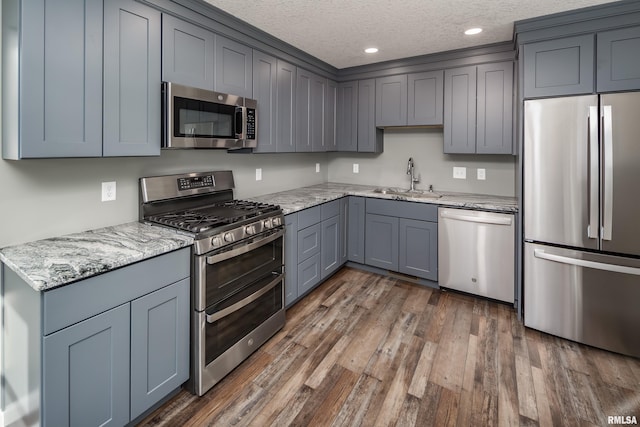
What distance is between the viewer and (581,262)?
2.45 metres

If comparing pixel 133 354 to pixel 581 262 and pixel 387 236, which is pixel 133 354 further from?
pixel 581 262

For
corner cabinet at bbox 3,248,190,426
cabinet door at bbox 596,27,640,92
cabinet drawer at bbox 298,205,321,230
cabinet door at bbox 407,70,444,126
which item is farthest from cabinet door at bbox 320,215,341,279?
cabinet door at bbox 596,27,640,92

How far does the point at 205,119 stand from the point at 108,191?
2.51 ft

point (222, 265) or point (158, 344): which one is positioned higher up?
point (222, 265)

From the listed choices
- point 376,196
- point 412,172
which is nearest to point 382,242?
point 376,196

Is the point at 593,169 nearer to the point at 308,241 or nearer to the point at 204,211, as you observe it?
the point at 308,241

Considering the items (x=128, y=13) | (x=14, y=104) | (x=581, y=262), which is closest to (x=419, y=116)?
(x=581, y=262)

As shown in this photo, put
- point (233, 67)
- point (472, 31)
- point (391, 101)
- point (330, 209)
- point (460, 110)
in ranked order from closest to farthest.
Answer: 1. point (233, 67)
2. point (472, 31)
3. point (460, 110)
4. point (330, 209)
5. point (391, 101)

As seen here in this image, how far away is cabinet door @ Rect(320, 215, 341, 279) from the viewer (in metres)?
3.45

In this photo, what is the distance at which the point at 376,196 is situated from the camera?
3.70 m

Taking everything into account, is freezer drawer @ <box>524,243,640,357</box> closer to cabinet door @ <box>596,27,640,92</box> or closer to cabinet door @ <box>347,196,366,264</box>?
cabinet door @ <box>596,27,640,92</box>

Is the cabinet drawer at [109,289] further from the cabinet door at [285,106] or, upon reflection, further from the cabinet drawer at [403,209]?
the cabinet drawer at [403,209]

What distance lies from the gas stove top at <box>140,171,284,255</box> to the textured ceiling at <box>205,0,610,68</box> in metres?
1.25

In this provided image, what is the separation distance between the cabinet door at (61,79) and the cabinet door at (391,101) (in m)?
2.82
